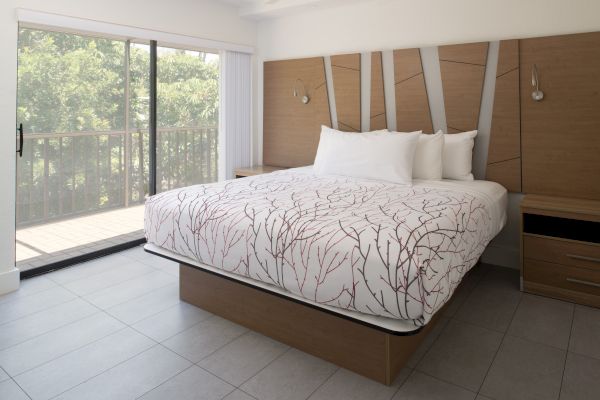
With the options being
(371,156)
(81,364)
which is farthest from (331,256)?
(371,156)

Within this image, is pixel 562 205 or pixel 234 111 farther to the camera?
pixel 234 111

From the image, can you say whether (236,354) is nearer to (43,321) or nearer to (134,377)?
(134,377)

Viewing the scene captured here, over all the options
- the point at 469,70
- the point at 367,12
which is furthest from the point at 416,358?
the point at 367,12

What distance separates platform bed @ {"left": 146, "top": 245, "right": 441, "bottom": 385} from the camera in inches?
73.9

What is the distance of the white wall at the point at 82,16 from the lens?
2719mm

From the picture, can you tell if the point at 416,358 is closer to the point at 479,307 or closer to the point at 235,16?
the point at 479,307

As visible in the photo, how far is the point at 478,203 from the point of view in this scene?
8.48 feet

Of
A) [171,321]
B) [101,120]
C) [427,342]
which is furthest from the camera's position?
[101,120]

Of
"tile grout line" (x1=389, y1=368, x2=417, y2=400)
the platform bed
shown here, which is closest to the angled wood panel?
the platform bed

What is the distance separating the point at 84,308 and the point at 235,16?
3257 millimetres

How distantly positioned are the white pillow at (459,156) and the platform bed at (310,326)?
1.40 m

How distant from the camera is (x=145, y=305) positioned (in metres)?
2.66

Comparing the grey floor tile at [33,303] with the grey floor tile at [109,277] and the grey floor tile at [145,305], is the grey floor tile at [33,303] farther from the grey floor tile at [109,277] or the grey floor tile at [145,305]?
the grey floor tile at [145,305]

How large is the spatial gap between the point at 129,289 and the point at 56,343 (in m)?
0.73
